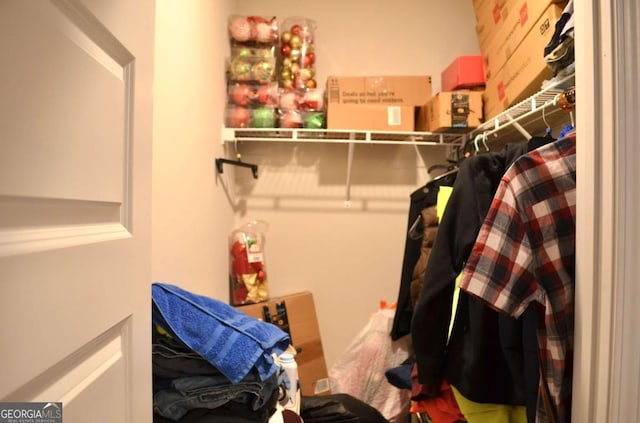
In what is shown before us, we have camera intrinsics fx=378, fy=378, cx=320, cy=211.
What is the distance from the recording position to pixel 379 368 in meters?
1.80

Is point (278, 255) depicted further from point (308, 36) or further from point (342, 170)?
point (308, 36)

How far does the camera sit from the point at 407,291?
169cm

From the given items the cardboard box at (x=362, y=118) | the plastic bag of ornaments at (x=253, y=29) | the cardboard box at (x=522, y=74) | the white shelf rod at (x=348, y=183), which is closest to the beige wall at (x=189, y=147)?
the plastic bag of ornaments at (x=253, y=29)

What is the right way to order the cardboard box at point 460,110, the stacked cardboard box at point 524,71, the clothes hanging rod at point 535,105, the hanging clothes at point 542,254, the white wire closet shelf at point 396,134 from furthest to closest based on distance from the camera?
the cardboard box at point 460,110 < the white wire closet shelf at point 396,134 < the stacked cardboard box at point 524,71 < the clothes hanging rod at point 535,105 < the hanging clothes at point 542,254

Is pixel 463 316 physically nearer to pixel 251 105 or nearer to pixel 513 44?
pixel 513 44

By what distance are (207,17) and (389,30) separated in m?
1.12

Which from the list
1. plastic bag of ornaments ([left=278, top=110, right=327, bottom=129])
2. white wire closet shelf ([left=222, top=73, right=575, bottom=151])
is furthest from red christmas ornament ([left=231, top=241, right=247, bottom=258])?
plastic bag of ornaments ([left=278, top=110, right=327, bottom=129])

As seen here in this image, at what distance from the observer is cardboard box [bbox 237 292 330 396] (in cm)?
193

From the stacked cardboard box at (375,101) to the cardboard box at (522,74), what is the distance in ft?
1.24

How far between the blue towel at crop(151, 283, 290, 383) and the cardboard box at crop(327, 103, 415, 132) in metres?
1.27

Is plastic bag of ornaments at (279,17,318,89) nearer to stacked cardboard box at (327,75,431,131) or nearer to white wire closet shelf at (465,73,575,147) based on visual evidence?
stacked cardboard box at (327,75,431,131)

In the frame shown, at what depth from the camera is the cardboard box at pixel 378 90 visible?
1.97 metres

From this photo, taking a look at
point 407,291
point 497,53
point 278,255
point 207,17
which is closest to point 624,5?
point 497,53

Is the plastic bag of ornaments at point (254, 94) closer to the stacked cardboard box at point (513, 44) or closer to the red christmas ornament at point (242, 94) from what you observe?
the red christmas ornament at point (242, 94)
